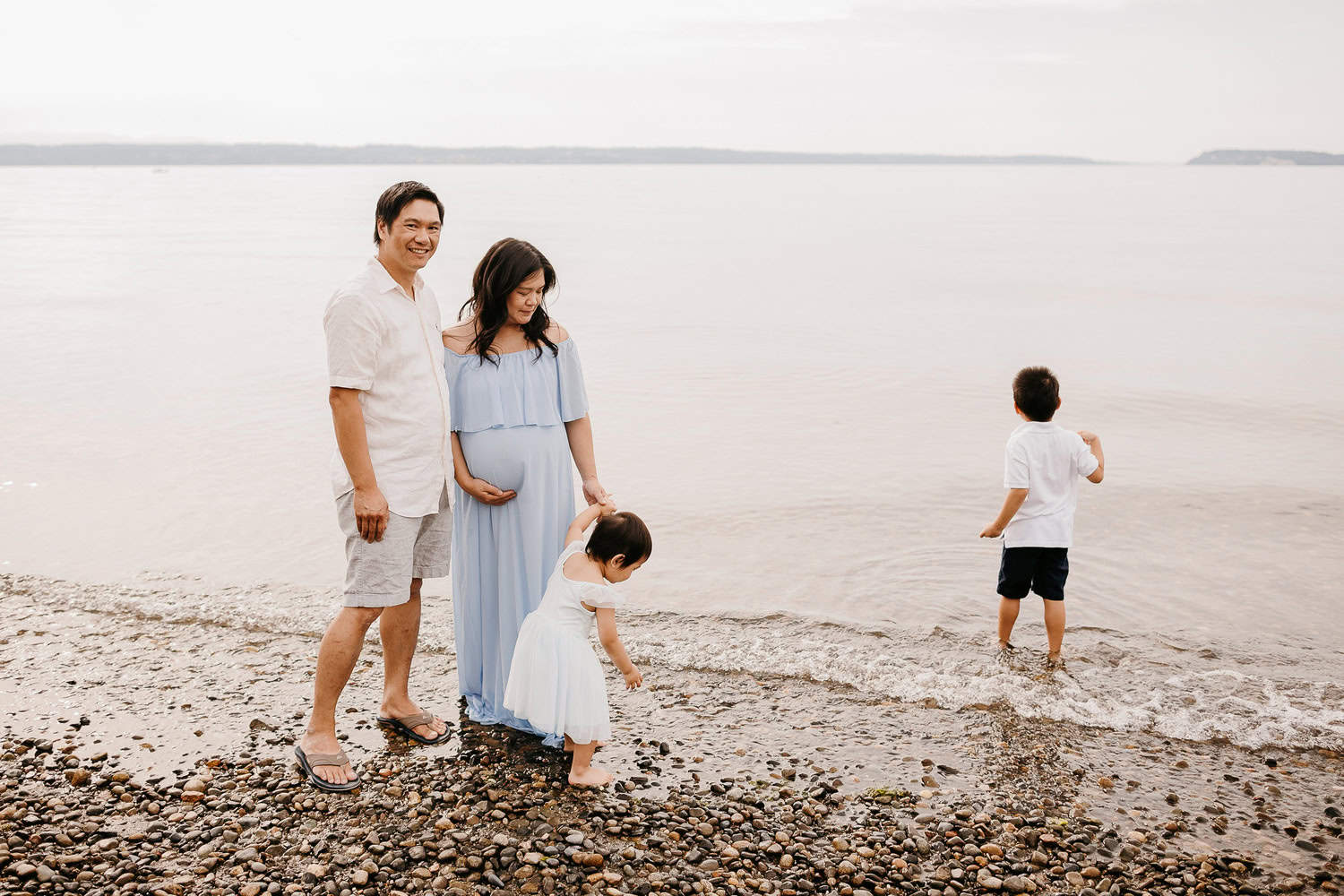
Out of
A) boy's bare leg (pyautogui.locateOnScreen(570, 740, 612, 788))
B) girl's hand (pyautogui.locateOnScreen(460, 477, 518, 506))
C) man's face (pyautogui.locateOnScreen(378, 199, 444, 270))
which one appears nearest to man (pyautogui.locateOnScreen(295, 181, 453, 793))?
man's face (pyautogui.locateOnScreen(378, 199, 444, 270))

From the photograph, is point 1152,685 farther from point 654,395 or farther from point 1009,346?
point 1009,346

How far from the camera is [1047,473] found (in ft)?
18.7

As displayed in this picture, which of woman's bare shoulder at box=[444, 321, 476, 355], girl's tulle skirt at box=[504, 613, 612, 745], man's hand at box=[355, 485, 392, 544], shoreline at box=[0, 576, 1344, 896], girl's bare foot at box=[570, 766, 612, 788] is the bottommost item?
shoreline at box=[0, 576, 1344, 896]

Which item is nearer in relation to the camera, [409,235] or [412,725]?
[409,235]

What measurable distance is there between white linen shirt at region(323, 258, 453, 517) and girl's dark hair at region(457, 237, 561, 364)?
0.18 meters

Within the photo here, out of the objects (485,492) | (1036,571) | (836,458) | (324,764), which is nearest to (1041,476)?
(1036,571)

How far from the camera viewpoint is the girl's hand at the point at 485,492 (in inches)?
177

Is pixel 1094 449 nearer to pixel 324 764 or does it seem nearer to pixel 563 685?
pixel 563 685

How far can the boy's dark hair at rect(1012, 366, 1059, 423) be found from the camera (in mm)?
5594

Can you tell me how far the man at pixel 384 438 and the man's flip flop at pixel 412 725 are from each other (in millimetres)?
391

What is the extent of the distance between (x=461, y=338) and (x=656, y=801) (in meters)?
2.08

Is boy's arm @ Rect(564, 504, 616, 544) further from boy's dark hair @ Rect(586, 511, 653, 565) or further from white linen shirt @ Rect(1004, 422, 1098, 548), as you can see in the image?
white linen shirt @ Rect(1004, 422, 1098, 548)

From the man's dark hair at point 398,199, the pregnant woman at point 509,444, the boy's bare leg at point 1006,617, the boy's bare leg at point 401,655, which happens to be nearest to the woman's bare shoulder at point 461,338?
the pregnant woman at point 509,444

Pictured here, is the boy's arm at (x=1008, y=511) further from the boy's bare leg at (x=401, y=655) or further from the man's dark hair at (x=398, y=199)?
the man's dark hair at (x=398, y=199)
